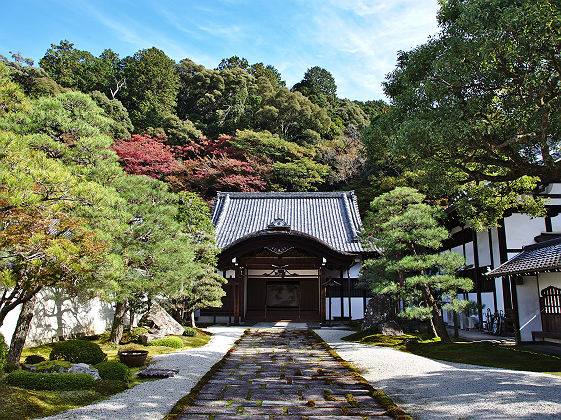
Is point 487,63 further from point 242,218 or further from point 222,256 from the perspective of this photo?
point 242,218

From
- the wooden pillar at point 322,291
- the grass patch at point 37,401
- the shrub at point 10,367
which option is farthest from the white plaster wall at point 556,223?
the shrub at point 10,367

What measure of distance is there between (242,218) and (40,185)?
1721 centimetres

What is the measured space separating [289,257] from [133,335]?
8.45 meters

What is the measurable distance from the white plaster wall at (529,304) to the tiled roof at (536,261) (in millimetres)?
988

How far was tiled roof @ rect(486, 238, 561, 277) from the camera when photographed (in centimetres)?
943

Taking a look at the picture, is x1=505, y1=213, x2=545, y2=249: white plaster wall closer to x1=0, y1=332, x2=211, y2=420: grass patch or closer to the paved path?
the paved path

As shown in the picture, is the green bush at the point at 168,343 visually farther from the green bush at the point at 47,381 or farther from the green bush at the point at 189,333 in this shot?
the green bush at the point at 47,381

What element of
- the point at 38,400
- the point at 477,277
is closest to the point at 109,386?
the point at 38,400

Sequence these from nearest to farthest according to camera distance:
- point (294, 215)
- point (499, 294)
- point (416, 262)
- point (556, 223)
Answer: point (416, 262)
point (556, 223)
point (499, 294)
point (294, 215)

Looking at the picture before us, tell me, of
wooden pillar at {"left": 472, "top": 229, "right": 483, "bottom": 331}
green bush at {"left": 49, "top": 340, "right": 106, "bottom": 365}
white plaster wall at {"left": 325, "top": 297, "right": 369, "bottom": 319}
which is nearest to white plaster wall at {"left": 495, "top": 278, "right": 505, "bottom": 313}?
wooden pillar at {"left": 472, "top": 229, "right": 483, "bottom": 331}

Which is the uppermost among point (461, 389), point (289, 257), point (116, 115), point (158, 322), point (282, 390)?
point (116, 115)

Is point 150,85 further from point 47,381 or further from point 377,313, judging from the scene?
point 47,381

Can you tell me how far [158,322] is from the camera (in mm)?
12586

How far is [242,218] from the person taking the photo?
22.8 m
